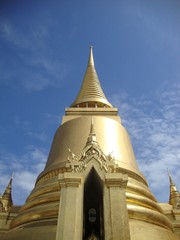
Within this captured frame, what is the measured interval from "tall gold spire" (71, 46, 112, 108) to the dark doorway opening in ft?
29.3

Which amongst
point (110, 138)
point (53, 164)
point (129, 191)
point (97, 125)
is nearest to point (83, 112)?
point (97, 125)

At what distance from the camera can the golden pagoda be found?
620 centimetres

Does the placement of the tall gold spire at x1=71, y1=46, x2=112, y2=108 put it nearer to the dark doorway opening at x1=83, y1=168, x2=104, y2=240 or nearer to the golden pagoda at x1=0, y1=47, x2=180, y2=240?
the golden pagoda at x1=0, y1=47, x2=180, y2=240

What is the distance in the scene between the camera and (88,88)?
58.9 ft

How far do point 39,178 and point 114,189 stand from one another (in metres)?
5.18

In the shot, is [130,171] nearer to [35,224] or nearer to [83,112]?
[35,224]

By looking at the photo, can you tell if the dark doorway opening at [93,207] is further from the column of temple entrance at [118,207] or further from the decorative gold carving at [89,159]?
A: the column of temple entrance at [118,207]

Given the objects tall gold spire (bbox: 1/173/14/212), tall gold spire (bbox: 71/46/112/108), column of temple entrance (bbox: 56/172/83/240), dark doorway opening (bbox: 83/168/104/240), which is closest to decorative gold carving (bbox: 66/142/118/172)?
dark doorway opening (bbox: 83/168/104/240)

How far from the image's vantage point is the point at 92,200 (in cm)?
761

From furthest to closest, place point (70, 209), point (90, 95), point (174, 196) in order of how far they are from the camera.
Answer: point (90, 95)
point (174, 196)
point (70, 209)

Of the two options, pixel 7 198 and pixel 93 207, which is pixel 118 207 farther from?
pixel 7 198

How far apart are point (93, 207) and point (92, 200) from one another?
0.21 metres

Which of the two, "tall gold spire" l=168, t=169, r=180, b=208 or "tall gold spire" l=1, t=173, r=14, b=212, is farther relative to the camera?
"tall gold spire" l=168, t=169, r=180, b=208

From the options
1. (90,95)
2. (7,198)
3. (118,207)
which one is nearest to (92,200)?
(118,207)
